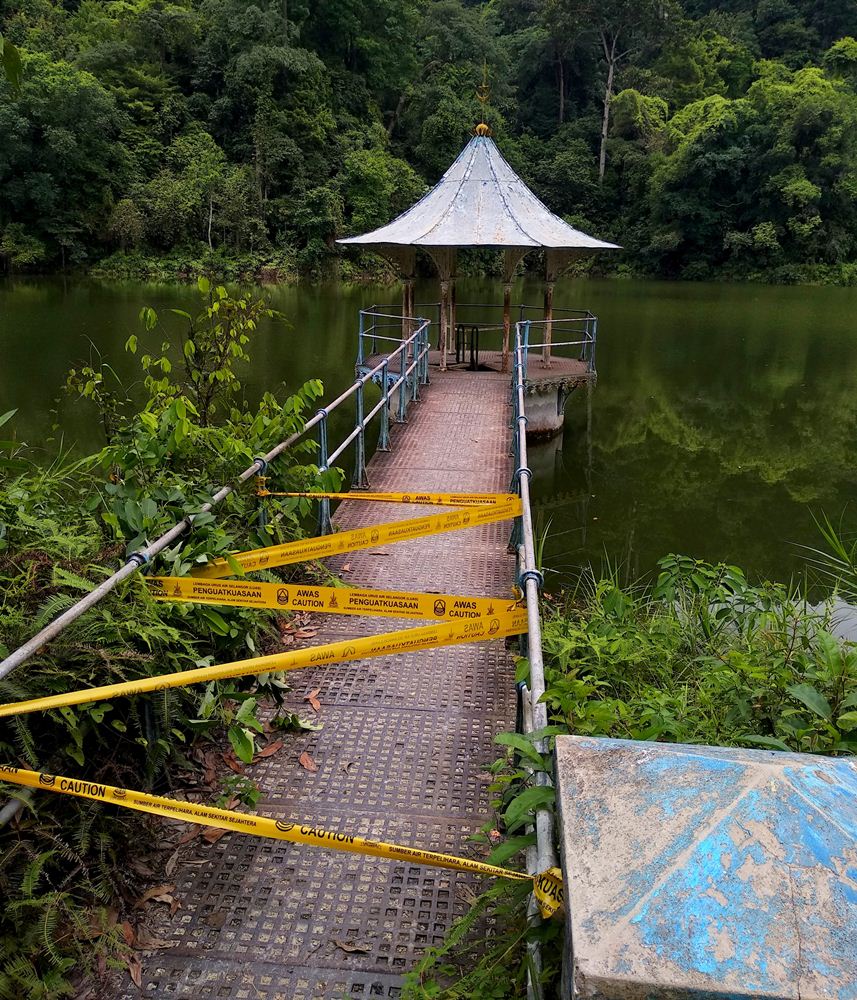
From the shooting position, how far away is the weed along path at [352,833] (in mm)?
2307

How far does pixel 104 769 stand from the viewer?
2562 millimetres

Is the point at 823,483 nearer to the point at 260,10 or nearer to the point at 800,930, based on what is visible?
the point at 800,930

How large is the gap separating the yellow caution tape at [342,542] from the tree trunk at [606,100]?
51.2 meters

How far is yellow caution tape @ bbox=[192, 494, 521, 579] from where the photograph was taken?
12.1 ft

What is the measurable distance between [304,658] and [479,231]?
42.6ft

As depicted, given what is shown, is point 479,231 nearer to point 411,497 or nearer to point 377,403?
point 377,403

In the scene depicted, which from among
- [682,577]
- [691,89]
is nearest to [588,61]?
[691,89]

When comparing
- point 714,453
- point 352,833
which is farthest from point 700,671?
point 714,453

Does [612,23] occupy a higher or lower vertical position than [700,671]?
higher

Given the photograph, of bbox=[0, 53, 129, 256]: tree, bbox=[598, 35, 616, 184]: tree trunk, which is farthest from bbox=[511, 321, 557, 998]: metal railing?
bbox=[598, 35, 616, 184]: tree trunk

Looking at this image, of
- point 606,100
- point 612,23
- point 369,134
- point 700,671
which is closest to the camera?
point 700,671

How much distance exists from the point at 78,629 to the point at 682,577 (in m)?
4.51

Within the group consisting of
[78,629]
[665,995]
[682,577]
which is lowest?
[682,577]

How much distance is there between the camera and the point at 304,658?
8.65 ft
